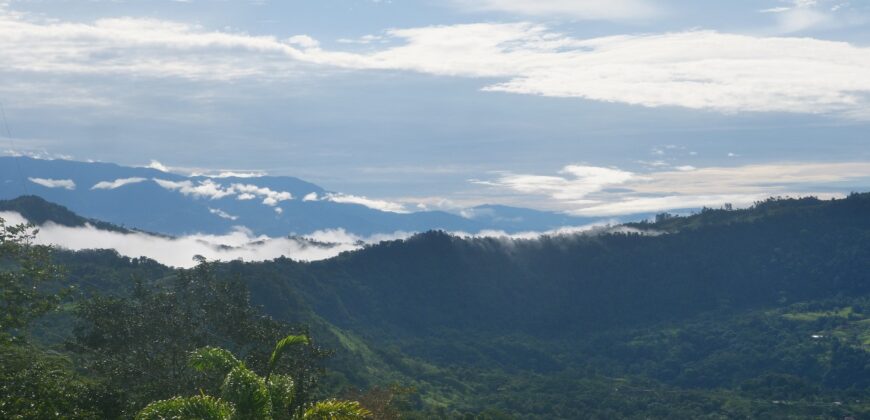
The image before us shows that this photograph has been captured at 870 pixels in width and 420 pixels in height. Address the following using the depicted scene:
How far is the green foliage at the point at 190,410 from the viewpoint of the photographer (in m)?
27.8

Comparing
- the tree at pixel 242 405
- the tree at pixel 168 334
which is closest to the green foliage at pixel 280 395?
the tree at pixel 242 405

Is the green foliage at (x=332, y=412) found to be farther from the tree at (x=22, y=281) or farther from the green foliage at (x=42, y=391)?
the tree at (x=22, y=281)

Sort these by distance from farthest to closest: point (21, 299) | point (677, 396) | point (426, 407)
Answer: point (677, 396), point (426, 407), point (21, 299)

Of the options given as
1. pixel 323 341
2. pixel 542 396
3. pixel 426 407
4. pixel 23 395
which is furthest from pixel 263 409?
pixel 542 396

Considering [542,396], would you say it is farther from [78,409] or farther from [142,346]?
[78,409]

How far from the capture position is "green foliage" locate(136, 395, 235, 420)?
2775 centimetres

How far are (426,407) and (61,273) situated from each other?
4192 inches

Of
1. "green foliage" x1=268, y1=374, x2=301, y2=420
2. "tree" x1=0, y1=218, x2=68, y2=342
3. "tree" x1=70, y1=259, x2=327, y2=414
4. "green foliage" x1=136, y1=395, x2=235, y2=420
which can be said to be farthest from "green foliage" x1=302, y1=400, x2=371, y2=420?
"tree" x1=0, y1=218, x2=68, y2=342

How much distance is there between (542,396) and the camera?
191m

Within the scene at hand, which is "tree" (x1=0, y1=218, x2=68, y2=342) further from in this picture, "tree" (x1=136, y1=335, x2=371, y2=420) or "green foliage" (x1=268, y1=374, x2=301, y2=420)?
"green foliage" (x1=268, y1=374, x2=301, y2=420)

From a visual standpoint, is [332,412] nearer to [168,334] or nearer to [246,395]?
[246,395]

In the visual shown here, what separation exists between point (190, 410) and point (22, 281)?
122 feet

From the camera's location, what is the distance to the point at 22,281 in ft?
193

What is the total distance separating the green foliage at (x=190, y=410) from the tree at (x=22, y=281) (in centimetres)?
2827
